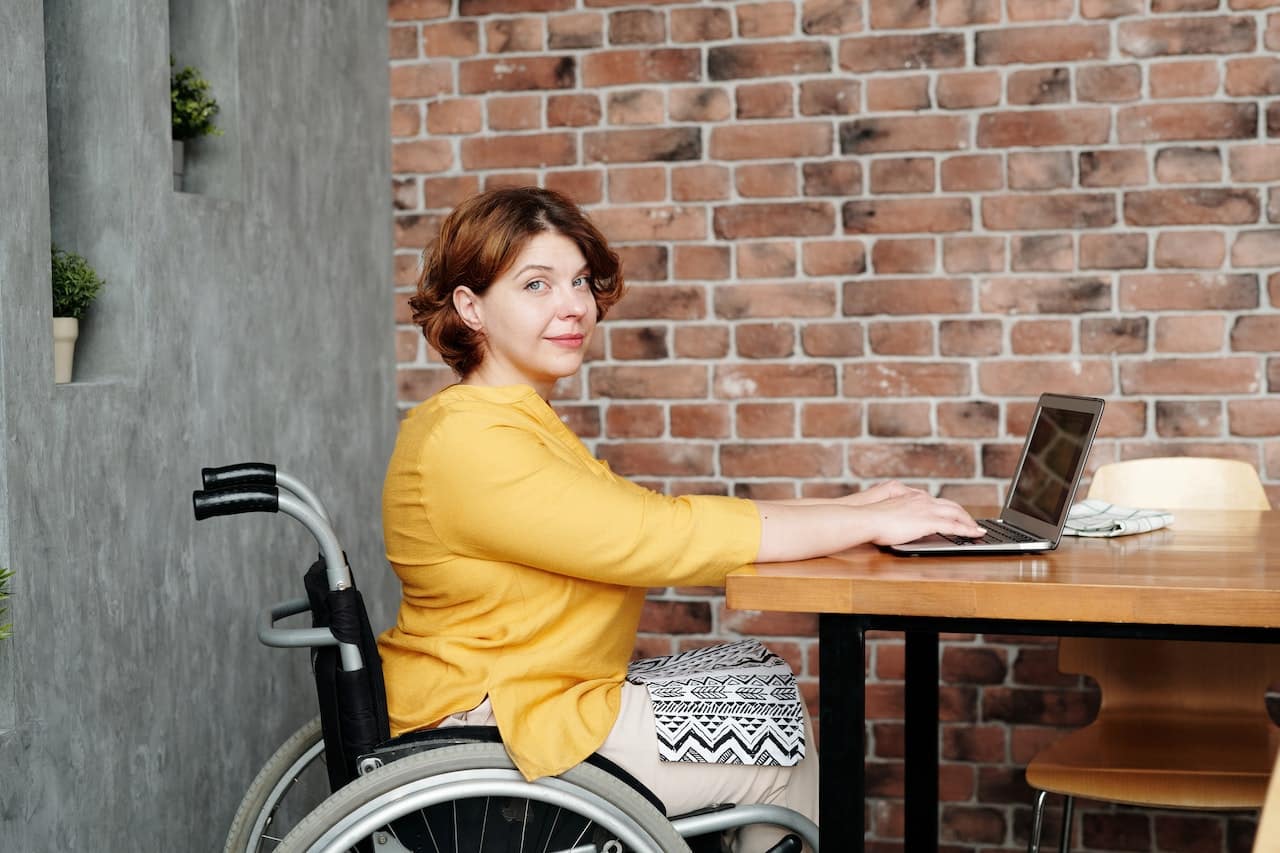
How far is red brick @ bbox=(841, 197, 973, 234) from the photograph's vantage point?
116 inches

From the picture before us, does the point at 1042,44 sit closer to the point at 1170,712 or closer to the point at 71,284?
the point at 1170,712

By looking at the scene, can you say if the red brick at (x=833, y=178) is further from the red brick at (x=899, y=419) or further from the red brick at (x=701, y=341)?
the red brick at (x=899, y=419)

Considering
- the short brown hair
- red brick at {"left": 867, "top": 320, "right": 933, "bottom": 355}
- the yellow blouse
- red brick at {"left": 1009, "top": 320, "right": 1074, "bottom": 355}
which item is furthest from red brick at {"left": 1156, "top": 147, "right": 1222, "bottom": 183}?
the yellow blouse

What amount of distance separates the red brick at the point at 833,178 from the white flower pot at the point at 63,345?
162 cm

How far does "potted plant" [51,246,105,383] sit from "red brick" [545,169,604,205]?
4.10 feet

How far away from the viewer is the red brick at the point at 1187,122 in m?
2.81

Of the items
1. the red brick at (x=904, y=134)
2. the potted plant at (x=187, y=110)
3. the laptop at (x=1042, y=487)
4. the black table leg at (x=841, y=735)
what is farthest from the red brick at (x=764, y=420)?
the black table leg at (x=841, y=735)

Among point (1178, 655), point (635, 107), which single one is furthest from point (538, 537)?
point (635, 107)

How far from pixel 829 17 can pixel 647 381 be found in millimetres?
920

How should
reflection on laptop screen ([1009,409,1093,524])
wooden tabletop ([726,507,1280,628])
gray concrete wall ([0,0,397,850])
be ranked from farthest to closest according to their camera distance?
1. gray concrete wall ([0,0,397,850])
2. reflection on laptop screen ([1009,409,1093,524])
3. wooden tabletop ([726,507,1280,628])

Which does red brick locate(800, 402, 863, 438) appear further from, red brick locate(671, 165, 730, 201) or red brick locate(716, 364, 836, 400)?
red brick locate(671, 165, 730, 201)

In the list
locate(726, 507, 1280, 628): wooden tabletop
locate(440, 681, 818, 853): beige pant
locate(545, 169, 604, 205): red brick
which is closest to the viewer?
locate(726, 507, 1280, 628): wooden tabletop

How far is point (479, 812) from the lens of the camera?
158cm

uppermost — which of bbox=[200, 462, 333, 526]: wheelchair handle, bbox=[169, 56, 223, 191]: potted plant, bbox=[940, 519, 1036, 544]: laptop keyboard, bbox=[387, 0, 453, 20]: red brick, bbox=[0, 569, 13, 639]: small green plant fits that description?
bbox=[387, 0, 453, 20]: red brick
